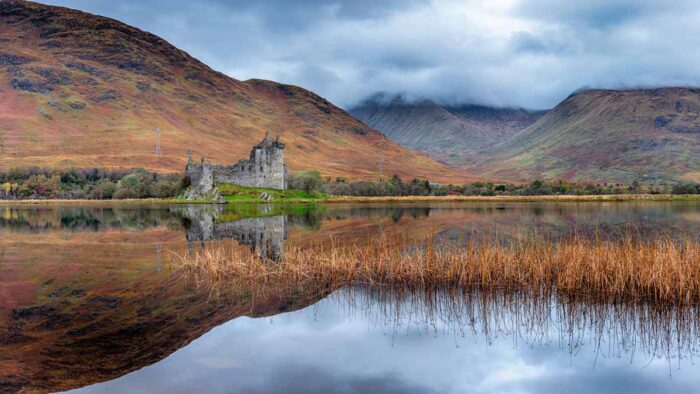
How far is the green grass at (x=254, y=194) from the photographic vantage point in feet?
241

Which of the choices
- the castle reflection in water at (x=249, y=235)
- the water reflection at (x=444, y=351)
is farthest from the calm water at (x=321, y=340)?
the castle reflection in water at (x=249, y=235)

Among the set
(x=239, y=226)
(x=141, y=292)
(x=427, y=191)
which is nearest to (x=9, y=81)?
(x=427, y=191)

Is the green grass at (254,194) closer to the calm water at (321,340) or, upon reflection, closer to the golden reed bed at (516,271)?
the golden reed bed at (516,271)

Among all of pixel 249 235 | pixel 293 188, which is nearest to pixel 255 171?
pixel 293 188

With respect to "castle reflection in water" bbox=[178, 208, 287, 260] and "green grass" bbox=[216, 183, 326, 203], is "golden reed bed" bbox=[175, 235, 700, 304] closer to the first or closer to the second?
"castle reflection in water" bbox=[178, 208, 287, 260]

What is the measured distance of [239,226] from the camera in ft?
111

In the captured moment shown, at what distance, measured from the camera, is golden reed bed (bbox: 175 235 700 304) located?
44.1 ft

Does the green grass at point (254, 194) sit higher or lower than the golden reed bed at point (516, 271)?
higher

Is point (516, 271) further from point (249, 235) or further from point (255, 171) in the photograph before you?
point (255, 171)

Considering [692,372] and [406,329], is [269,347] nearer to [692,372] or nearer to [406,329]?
[406,329]

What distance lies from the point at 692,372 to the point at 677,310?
3905 millimetres

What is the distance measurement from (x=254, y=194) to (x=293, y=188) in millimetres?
10503

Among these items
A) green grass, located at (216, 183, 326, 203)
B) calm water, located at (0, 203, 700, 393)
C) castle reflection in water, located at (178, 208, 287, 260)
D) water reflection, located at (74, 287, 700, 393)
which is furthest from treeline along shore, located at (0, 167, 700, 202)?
water reflection, located at (74, 287, 700, 393)

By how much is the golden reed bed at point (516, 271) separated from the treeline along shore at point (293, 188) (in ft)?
188
